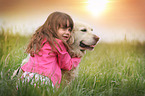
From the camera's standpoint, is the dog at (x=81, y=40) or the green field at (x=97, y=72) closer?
the green field at (x=97, y=72)

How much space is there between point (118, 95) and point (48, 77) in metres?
0.78

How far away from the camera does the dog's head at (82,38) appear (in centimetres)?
234

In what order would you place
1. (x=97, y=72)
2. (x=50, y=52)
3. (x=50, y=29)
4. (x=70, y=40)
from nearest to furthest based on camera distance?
(x=50, y=52) < (x=50, y=29) < (x=70, y=40) < (x=97, y=72)

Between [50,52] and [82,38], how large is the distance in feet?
2.13

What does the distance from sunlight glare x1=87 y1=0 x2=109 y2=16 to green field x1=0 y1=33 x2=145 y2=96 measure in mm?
793

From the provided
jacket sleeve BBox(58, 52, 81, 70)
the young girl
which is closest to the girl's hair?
the young girl

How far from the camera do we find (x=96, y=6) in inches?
95.6

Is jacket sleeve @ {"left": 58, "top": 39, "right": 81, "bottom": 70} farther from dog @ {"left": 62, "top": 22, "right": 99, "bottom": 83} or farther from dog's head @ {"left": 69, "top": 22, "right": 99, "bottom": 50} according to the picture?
dog's head @ {"left": 69, "top": 22, "right": 99, "bottom": 50}

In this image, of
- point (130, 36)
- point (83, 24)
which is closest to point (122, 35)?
point (130, 36)

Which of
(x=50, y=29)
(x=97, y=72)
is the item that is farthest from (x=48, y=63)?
(x=97, y=72)

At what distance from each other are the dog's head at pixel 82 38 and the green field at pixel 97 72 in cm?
35

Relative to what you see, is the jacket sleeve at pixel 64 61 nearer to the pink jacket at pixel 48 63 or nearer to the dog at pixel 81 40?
Answer: the pink jacket at pixel 48 63

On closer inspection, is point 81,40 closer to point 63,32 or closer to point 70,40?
point 70,40

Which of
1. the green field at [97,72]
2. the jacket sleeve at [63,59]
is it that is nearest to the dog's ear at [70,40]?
the jacket sleeve at [63,59]
